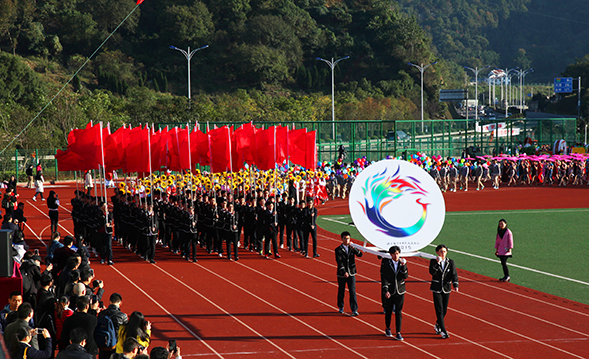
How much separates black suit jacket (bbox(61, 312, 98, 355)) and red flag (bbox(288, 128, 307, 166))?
12475mm

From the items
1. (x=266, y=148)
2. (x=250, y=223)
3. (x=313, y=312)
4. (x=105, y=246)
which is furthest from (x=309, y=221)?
(x=313, y=312)

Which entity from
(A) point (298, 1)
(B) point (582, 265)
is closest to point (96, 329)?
(B) point (582, 265)

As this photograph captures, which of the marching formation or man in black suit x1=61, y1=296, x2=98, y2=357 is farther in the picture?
the marching formation

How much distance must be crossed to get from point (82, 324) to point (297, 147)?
1273cm

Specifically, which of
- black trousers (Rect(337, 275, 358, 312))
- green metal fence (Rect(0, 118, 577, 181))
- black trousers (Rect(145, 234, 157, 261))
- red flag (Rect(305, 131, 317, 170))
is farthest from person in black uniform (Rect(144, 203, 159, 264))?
green metal fence (Rect(0, 118, 577, 181))

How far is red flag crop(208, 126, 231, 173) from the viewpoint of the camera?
1852cm

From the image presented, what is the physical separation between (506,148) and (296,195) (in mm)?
25527

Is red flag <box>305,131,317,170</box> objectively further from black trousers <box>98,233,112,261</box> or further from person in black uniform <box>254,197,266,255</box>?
black trousers <box>98,233,112,261</box>

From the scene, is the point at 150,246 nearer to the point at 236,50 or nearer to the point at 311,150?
the point at 311,150

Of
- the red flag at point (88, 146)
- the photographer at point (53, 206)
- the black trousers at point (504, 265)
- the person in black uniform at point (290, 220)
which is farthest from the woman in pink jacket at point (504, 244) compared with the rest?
the photographer at point (53, 206)

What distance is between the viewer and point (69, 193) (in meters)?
35.3

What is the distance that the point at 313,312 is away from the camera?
38.9ft

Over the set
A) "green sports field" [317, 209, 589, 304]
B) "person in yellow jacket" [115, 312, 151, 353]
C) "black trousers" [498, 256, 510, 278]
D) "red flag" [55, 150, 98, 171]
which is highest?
"red flag" [55, 150, 98, 171]

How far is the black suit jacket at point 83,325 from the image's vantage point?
7500 mm
